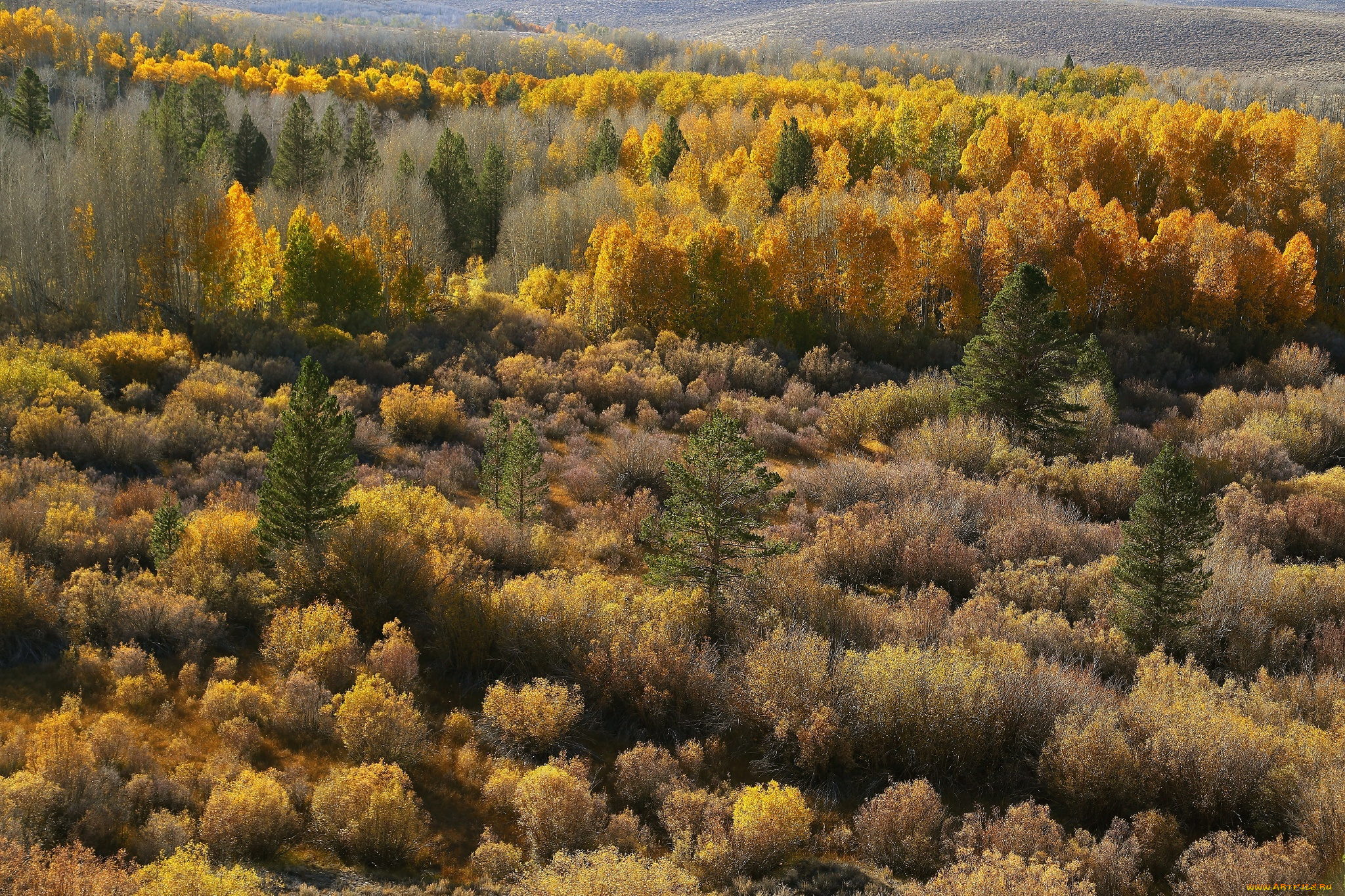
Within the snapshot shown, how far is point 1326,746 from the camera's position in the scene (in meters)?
7.94

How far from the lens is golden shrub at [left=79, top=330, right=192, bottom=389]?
23.1 metres

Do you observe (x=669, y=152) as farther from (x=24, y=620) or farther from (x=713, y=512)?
(x=24, y=620)

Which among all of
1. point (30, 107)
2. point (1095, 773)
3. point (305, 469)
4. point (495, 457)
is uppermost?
point (30, 107)

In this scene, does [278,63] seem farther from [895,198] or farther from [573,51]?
[895,198]

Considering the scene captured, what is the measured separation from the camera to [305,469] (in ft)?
37.3

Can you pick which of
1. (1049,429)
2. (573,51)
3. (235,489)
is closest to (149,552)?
(235,489)

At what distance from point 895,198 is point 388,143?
33431mm

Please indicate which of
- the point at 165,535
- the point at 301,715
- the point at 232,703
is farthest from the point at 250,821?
the point at 165,535

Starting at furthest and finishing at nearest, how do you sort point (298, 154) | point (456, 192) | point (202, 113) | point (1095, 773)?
point (202, 113), point (298, 154), point (456, 192), point (1095, 773)

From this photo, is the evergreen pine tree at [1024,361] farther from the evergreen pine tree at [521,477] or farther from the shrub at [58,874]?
the shrub at [58,874]

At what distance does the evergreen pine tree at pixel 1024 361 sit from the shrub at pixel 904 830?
15113 mm

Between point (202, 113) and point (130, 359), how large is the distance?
38725mm

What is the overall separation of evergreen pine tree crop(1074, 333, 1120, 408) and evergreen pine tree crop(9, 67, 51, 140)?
171 feet

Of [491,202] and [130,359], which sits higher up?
[491,202]
